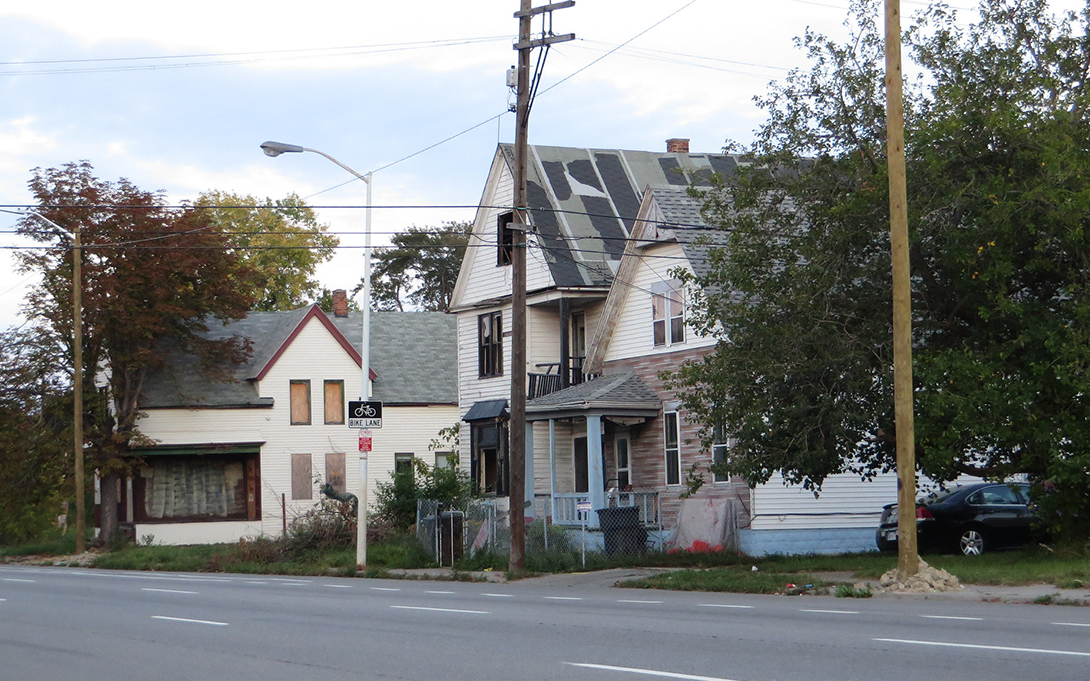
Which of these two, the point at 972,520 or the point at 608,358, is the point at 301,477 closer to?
the point at 608,358

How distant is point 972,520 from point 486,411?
15424 mm

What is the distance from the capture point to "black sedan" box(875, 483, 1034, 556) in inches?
967

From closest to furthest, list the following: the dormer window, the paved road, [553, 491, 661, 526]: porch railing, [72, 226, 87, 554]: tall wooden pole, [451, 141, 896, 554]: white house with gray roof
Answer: the paved road
[451, 141, 896, 554]: white house with gray roof
[553, 491, 661, 526]: porch railing
the dormer window
[72, 226, 87, 554]: tall wooden pole

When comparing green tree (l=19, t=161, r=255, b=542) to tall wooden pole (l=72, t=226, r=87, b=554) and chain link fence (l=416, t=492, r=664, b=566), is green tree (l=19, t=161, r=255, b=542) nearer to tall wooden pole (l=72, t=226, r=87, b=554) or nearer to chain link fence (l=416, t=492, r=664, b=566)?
tall wooden pole (l=72, t=226, r=87, b=554)

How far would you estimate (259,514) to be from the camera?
45.8m

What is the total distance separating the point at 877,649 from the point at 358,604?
8981 millimetres

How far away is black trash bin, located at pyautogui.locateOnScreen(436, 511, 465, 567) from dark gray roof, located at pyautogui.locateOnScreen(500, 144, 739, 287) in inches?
327

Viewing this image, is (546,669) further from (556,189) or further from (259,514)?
(259,514)

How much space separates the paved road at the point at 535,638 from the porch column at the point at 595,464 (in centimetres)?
991

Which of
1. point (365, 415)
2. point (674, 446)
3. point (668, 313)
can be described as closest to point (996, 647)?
point (365, 415)

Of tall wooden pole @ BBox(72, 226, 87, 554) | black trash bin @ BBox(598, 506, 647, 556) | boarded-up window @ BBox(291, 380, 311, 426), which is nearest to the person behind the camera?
black trash bin @ BBox(598, 506, 647, 556)

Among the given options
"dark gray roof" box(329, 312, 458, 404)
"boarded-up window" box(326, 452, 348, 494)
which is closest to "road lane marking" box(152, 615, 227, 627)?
"boarded-up window" box(326, 452, 348, 494)

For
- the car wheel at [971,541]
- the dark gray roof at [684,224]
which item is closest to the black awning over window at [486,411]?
the dark gray roof at [684,224]

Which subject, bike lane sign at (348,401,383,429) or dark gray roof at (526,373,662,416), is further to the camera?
dark gray roof at (526,373,662,416)
